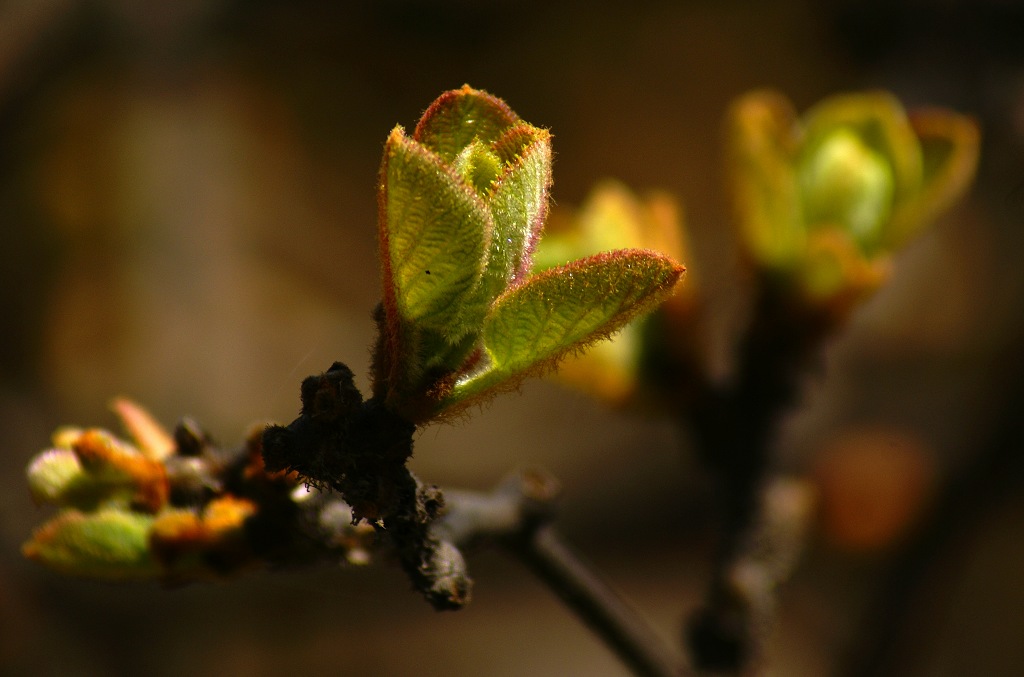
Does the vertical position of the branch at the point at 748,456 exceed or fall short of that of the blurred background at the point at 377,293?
it falls short

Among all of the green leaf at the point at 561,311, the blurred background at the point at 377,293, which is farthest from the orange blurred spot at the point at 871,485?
the green leaf at the point at 561,311

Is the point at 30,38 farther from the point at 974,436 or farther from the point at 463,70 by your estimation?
the point at 463,70

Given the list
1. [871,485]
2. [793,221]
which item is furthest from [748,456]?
[871,485]

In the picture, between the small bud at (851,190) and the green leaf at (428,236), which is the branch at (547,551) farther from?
the small bud at (851,190)

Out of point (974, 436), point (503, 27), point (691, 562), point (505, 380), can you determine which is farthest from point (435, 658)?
point (505, 380)

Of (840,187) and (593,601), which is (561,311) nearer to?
(593,601)

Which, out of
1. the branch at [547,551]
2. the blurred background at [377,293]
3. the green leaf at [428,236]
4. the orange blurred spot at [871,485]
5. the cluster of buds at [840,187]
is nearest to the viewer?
the green leaf at [428,236]
